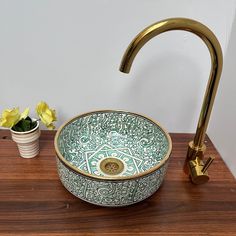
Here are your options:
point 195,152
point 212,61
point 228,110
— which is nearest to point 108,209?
point 195,152

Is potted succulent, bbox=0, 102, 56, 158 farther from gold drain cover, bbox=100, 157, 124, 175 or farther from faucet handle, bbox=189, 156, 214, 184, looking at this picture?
faucet handle, bbox=189, 156, 214, 184

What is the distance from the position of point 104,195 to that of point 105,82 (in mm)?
413

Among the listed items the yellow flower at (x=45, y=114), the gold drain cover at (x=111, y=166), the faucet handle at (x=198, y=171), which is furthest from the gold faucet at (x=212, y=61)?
the yellow flower at (x=45, y=114)

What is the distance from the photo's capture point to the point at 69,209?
1.77 feet

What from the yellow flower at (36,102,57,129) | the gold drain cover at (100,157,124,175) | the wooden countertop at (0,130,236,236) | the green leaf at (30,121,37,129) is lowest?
the wooden countertop at (0,130,236,236)

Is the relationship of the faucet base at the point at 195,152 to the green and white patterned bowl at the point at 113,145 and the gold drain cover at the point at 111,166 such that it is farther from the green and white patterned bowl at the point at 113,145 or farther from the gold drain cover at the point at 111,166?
the gold drain cover at the point at 111,166

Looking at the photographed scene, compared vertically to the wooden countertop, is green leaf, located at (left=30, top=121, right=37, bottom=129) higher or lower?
higher

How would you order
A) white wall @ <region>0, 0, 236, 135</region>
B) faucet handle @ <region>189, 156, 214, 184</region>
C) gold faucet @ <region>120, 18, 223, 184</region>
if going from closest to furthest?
gold faucet @ <region>120, 18, 223, 184</region> < faucet handle @ <region>189, 156, 214, 184</region> < white wall @ <region>0, 0, 236, 135</region>

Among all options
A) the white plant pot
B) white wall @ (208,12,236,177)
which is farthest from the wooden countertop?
white wall @ (208,12,236,177)

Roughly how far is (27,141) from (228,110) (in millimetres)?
609

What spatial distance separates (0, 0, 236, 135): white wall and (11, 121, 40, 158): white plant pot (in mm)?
208

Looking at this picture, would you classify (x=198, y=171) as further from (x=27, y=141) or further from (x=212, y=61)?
(x=27, y=141)

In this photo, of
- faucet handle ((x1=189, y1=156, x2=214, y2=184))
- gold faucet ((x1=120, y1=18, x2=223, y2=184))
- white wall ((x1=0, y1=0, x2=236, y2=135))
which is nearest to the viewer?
gold faucet ((x1=120, y1=18, x2=223, y2=184))

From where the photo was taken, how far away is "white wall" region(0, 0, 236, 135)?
70 cm
